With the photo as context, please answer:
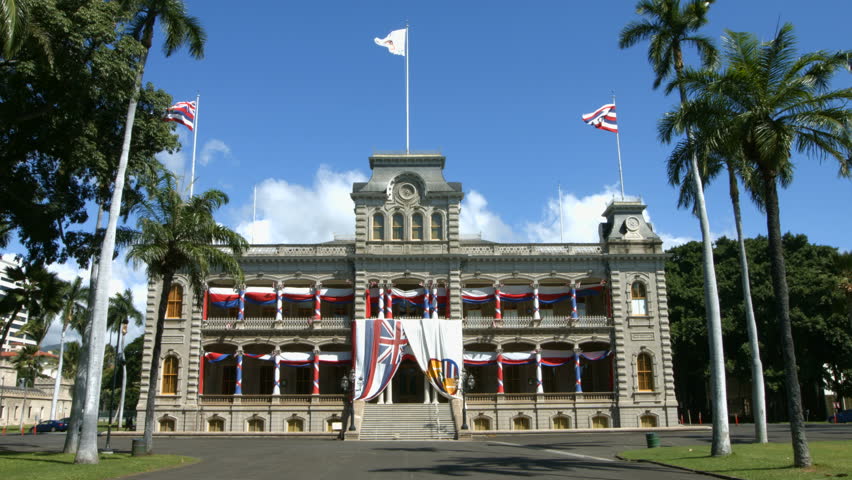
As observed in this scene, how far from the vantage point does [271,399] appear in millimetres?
45688

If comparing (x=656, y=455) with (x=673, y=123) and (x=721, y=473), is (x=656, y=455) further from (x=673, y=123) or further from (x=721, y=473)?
(x=673, y=123)

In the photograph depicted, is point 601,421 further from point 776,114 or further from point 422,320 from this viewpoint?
point 776,114

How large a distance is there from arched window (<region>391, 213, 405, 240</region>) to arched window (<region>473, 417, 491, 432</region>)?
1304 centimetres

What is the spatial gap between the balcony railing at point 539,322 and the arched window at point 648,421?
247 inches

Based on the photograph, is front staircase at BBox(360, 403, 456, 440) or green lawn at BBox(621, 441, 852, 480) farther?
front staircase at BBox(360, 403, 456, 440)

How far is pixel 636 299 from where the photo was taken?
4741cm

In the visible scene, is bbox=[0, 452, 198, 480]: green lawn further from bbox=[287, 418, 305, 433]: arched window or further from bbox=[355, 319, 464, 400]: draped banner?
bbox=[287, 418, 305, 433]: arched window

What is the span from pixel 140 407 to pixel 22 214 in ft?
74.5

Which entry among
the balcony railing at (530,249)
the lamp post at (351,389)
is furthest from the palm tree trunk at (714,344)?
the balcony railing at (530,249)

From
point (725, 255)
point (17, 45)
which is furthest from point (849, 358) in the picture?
point (17, 45)

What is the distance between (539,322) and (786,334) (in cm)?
2718

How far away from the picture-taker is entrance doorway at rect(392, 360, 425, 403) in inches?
1858

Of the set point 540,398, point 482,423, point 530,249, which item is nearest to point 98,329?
point 482,423

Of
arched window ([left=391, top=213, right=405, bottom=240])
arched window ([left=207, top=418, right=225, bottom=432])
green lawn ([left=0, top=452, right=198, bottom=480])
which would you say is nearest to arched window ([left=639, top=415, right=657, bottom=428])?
arched window ([left=391, top=213, right=405, bottom=240])
